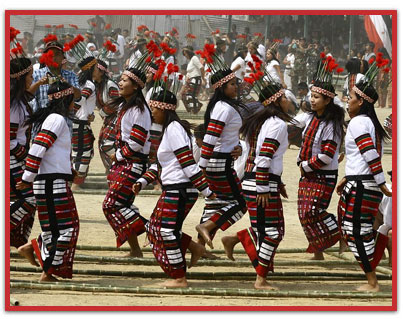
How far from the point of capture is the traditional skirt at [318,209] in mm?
9742

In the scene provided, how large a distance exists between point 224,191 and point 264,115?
1414 millimetres

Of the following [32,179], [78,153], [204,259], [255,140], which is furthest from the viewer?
[78,153]

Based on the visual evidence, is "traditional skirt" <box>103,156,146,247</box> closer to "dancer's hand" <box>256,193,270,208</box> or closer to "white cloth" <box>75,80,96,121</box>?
"dancer's hand" <box>256,193,270,208</box>

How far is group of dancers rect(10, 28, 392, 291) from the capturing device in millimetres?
8492

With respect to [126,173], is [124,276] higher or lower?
lower

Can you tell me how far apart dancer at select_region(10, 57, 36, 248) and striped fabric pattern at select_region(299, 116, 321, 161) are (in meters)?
2.69

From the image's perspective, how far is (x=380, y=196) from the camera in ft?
28.1

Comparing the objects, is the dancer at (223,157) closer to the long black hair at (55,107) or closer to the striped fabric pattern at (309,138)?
the striped fabric pattern at (309,138)

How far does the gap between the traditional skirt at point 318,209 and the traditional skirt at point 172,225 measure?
1629 millimetres

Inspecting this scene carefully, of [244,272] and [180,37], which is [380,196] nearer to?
[244,272]

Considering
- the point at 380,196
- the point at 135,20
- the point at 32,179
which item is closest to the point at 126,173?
the point at 32,179

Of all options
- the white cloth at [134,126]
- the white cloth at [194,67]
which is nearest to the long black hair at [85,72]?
the white cloth at [134,126]

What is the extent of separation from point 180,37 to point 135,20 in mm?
1510

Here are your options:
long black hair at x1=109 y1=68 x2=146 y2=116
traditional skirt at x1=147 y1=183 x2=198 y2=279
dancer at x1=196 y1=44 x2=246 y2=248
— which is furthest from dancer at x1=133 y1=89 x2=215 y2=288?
long black hair at x1=109 y1=68 x2=146 y2=116
